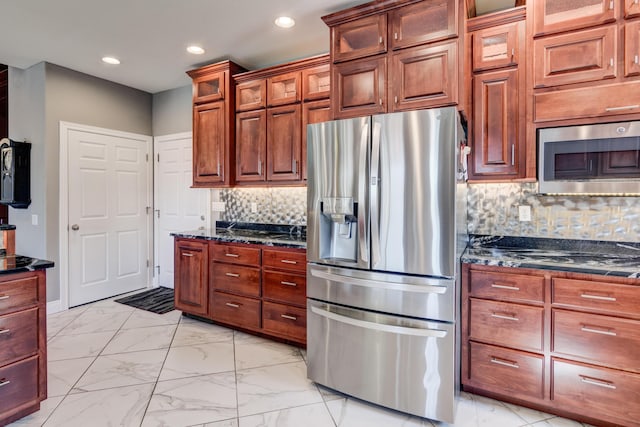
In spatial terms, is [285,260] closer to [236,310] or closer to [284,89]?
[236,310]

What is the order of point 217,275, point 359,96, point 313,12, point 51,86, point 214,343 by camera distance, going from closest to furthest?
point 359,96
point 313,12
point 214,343
point 217,275
point 51,86

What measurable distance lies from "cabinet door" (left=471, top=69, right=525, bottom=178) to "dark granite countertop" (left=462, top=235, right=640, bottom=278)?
0.54 metres

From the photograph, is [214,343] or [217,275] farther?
[217,275]

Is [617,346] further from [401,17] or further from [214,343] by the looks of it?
[214,343]

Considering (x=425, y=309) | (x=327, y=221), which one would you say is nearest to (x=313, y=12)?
(x=327, y=221)

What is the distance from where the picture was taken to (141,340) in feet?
10.2

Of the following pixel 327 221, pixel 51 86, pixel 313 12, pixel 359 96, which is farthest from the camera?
pixel 51 86

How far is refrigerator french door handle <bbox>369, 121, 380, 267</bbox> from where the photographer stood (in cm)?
208

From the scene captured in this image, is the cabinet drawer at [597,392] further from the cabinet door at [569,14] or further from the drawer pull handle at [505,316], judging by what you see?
the cabinet door at [569,14]

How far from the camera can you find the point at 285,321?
9.66ft

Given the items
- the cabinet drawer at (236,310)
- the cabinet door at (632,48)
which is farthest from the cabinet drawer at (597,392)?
the cabinet drawer at (236,310)

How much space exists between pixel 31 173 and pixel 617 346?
17.1 ft

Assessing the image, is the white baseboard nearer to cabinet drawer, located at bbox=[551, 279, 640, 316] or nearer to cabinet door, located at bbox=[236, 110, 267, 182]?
cabinet door, located at bbox=[236, 110, 267, 182]

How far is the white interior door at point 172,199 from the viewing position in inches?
172
